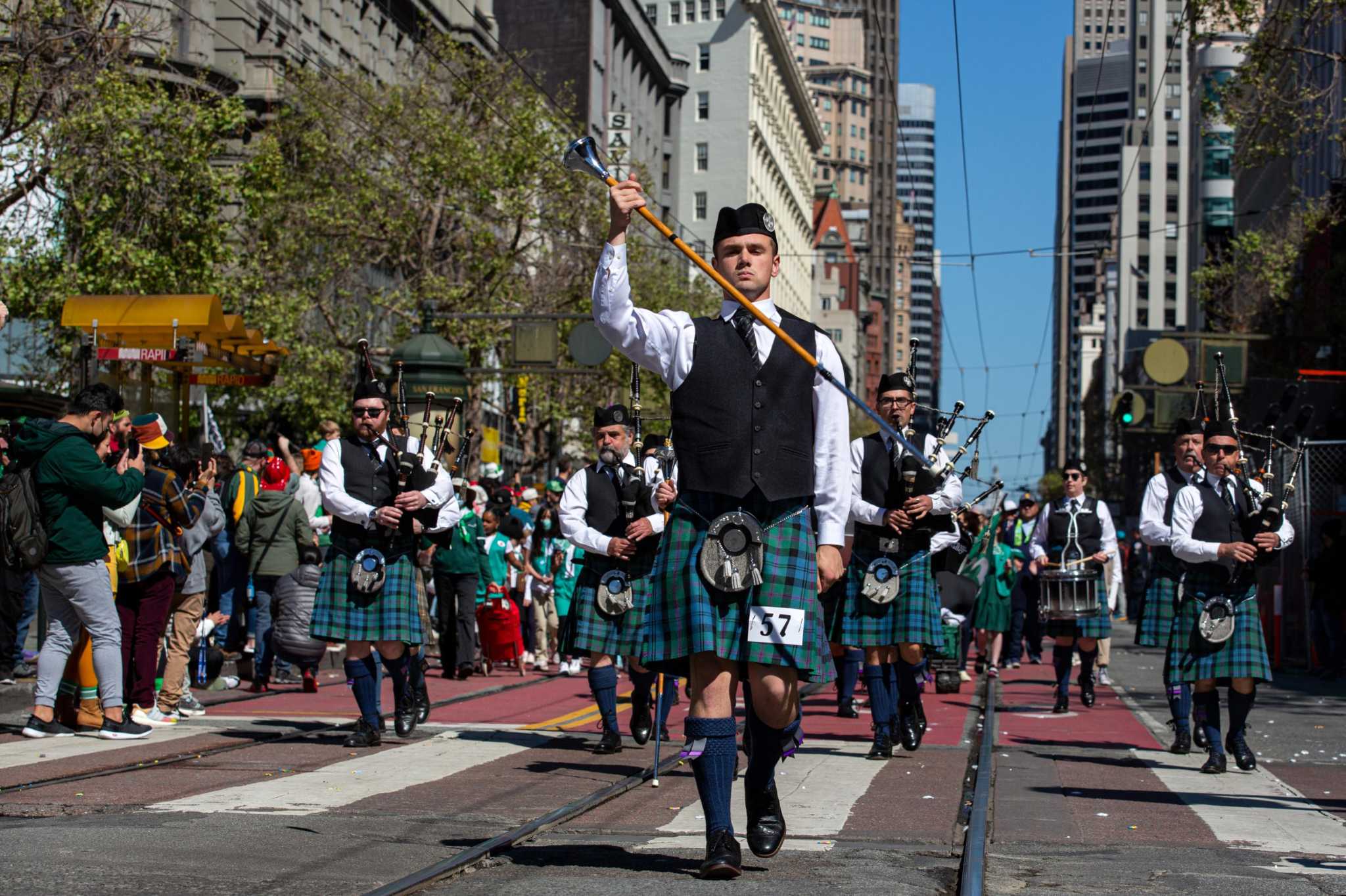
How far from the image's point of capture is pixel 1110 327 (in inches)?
6122

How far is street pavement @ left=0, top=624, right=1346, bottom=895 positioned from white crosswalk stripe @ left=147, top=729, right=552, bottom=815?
0.08 feet

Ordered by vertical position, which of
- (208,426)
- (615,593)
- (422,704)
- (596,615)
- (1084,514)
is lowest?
(422,704)

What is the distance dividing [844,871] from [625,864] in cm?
68

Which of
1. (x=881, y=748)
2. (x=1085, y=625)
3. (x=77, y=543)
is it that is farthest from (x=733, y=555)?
(x=1085, y=625)

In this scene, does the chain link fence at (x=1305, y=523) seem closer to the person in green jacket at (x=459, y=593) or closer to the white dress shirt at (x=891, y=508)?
the person in green jacket at (x=459, y=593)

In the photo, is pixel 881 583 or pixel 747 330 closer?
pixel 747 330

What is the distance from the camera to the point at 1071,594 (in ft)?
45.4

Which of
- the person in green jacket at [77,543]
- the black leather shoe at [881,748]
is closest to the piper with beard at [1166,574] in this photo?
the black leather shoe at [881,748]

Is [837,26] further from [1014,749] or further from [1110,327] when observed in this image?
[1014,749]

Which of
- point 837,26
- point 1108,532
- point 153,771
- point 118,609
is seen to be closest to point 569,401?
point 1108,532

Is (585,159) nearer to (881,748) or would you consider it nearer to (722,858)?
(722,858)

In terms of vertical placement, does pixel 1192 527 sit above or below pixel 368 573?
above

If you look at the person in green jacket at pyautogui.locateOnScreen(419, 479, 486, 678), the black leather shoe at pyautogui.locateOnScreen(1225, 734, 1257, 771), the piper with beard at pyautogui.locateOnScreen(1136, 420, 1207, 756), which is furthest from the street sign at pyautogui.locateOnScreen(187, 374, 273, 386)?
the black leather shoe at pyautogui.locateOnScreen(1225, 734, 1257, 771)

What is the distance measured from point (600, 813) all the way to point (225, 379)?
13.2 metres
